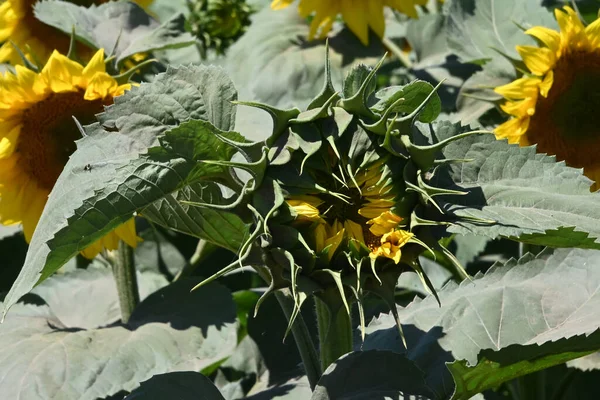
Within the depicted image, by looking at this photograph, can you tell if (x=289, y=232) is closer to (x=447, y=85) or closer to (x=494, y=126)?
(x=494, y=126)

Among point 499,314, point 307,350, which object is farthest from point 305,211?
point 499,314

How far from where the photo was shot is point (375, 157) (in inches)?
31.4

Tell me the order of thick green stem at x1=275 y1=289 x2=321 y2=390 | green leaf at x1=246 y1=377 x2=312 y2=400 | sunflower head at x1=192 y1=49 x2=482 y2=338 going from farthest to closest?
green leaf at x1=246 y1=377 x2=312 y2=400 → thick green stem at x1=275 y1=289 x2=321 y2=390 → sunflower head at x1=192 y1=49 x2=482 y2=338

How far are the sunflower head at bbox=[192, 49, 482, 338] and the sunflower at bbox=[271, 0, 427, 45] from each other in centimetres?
104

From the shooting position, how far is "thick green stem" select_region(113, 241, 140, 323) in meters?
1.40

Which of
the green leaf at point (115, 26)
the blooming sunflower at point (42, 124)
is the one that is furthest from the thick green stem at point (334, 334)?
the green leaf at point (115, 26)

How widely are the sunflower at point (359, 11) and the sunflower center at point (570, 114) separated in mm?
447

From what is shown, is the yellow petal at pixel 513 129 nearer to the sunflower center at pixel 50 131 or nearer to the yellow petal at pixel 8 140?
the sunflower center at pixel 50 131

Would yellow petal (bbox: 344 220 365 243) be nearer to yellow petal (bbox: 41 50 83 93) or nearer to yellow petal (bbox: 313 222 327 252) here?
yellow petal (bbox: 313 222 327 252)

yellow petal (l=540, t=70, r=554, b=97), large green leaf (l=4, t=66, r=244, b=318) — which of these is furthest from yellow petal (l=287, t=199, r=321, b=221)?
yellow petal (l=540, t=70, r=554, b=97)

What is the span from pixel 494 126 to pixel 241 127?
1.92 ft

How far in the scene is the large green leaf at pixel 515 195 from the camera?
32.8 inches

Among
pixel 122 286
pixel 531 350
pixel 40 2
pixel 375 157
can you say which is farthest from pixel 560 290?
pixel 40 2

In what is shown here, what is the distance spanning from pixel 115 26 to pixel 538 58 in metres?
0.67
